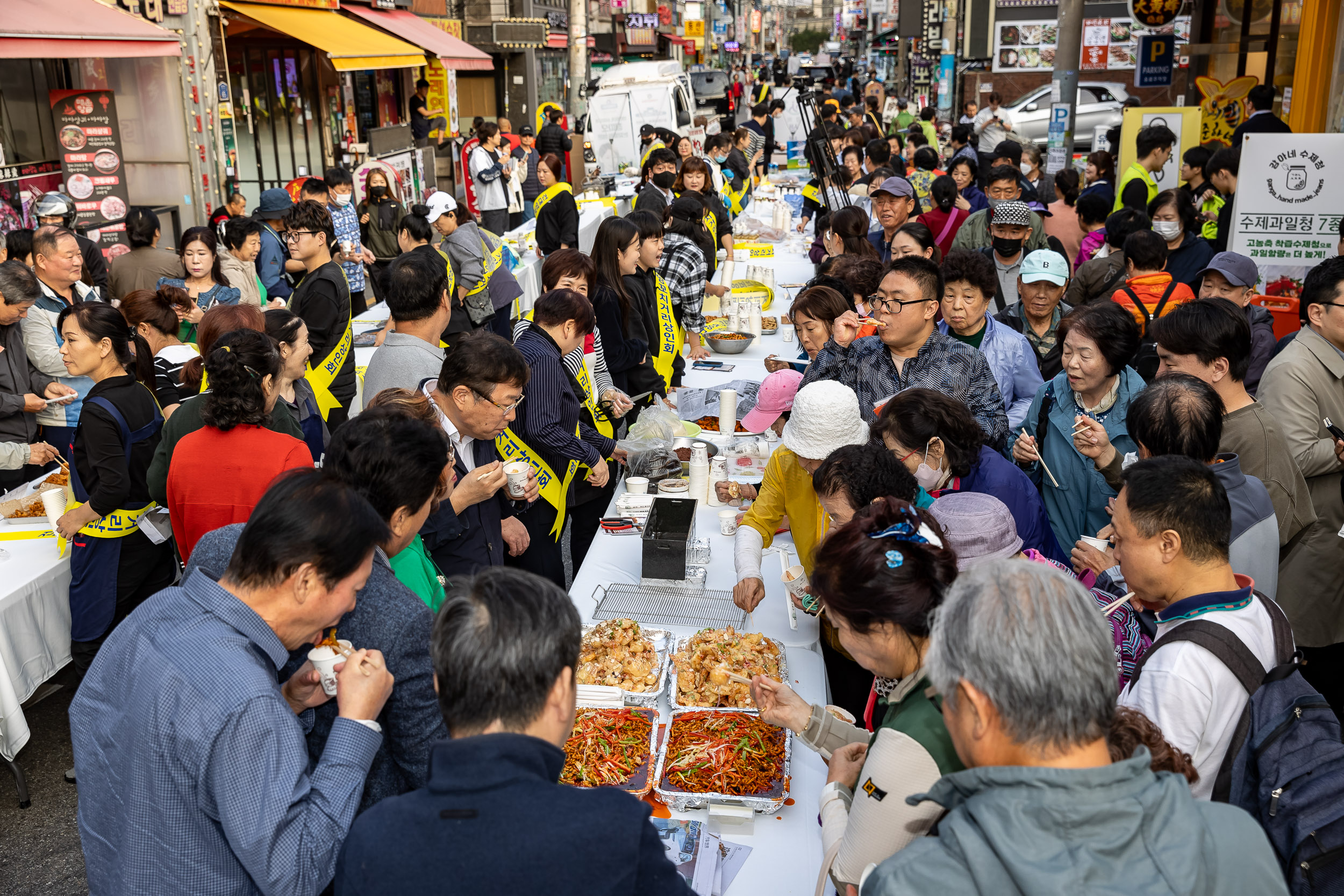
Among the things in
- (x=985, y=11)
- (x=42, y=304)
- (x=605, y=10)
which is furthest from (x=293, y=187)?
(x=605, y=10)

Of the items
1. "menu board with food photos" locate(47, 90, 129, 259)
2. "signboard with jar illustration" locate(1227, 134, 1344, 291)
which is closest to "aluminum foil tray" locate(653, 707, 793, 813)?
"signboard with jar illustration" locate(1227, 134, 1344, 291)

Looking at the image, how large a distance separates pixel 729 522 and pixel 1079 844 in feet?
9.67

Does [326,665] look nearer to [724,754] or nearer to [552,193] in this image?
[724,754]

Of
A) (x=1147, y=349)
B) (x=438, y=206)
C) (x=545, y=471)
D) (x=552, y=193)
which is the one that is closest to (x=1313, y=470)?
(x=1147, y=349)

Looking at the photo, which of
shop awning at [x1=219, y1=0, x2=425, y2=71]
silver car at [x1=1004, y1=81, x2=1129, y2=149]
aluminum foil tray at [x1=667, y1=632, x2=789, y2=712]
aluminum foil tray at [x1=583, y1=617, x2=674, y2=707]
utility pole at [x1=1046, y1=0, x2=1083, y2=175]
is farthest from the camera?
silver car at [x1=1004, y1=81, x2=1129, y2=149]

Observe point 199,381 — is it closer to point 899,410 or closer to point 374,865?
point 899,410

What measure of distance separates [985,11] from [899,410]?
97.1ft

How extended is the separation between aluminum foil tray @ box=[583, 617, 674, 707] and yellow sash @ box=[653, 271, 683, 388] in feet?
9.61

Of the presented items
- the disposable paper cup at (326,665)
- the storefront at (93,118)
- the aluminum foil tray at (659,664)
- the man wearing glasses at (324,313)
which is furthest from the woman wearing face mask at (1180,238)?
the storefront at (93,118)

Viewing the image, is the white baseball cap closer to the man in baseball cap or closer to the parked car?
the man in baseball cap

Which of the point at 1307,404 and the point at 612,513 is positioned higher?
the point at 1307,404

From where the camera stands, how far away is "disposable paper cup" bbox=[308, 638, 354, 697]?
203 cm

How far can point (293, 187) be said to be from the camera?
11766mm

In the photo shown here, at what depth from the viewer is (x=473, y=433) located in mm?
3586
